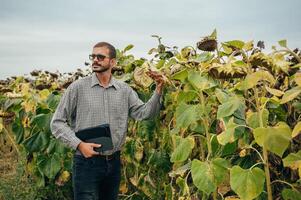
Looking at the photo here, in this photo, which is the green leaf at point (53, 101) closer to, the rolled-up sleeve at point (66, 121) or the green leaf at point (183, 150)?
the rolled-up sleeve at point (66, 121)

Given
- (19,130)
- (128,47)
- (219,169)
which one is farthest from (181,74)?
(19,130)

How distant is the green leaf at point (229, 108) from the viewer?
2.01 metres

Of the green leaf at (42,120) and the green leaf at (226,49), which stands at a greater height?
the green leaf at (226,49)

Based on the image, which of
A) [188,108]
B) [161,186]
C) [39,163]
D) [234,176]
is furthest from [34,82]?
[234,176]

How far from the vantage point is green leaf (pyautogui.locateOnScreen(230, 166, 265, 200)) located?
1.91 metres

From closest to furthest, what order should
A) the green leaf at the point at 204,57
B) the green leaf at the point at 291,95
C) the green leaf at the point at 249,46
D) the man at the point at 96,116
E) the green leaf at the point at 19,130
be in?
the green leaf at the point at 291,95
the green leaf at the point at 249,46
the green leaf at the point at 204,57
the man at the point at 96,116
the green leaf at the point at 19,130

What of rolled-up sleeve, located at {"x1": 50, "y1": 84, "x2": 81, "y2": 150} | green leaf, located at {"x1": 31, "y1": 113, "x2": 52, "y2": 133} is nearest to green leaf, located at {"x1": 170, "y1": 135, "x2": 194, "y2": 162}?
rolled-up sleeve, located at {"x1": 50, "y1": 84, "x2": 81, "y2": 150}

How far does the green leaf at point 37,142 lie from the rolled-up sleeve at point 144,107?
1.20 m

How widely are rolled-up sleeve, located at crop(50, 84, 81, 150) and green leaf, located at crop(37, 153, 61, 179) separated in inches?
47.1

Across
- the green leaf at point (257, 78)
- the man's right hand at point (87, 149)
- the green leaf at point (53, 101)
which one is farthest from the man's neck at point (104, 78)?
the green leaf at point (257, 78)

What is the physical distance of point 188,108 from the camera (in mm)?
2396

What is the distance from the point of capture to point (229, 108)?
2.02 meters

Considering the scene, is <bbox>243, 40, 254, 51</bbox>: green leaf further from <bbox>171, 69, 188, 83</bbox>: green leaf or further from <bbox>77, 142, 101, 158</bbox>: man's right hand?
<bbox>77, 142, 101, 158</bbox>: man's right hand

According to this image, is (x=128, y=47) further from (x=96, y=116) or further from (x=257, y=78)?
(x=257, y=78)
